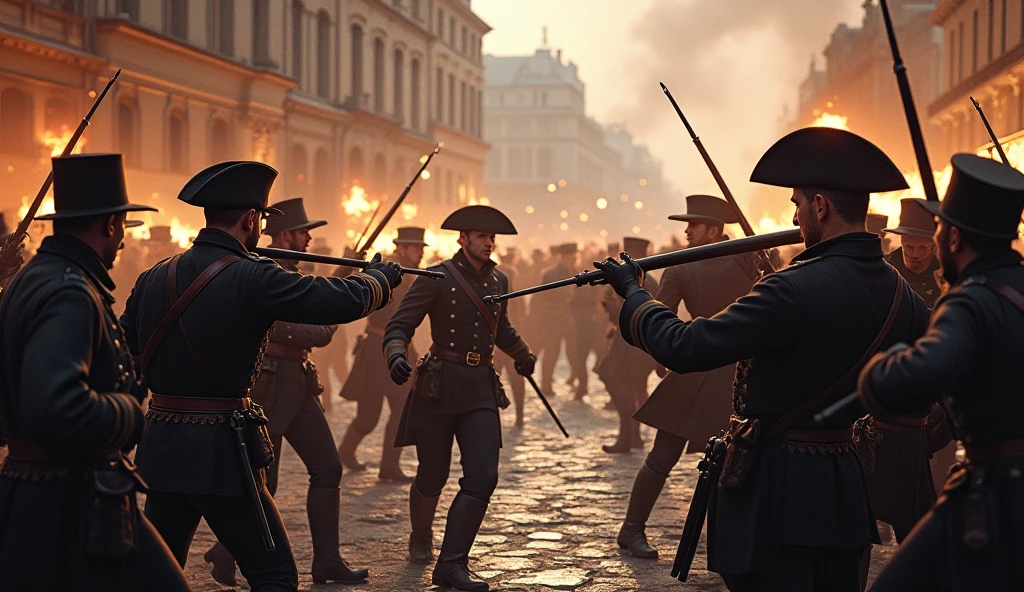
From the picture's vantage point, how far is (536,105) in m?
111

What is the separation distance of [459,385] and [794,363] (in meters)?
3.26

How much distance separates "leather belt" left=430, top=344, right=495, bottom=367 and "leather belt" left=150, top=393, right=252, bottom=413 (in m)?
2.46

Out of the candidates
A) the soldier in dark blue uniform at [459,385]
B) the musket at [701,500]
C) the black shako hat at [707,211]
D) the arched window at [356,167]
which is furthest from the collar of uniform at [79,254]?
the arched window at [356,167]

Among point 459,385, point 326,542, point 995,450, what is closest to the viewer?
point 995,450

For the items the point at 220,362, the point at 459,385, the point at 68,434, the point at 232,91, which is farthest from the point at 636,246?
the point at 232,91

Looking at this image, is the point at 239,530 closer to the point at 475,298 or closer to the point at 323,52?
the point at 475,298

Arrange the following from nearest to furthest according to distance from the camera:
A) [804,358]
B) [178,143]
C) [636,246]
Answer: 1. [804,358]
2. [636,246]
3. [178,143]

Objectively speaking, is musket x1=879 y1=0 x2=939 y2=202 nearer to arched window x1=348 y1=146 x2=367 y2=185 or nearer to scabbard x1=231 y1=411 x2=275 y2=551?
scabbard x1=231 y1=411 x2=275 y2=551

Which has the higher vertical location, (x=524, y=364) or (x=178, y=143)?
(x=178, y=143)

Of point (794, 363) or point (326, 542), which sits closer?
point (794, 363)

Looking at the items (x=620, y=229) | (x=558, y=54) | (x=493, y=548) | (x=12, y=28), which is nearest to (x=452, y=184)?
(x=12, y=28)

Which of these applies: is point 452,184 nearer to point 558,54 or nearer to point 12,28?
point 12,28

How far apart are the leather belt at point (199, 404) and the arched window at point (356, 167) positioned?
35484mm

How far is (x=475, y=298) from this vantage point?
7.20m
